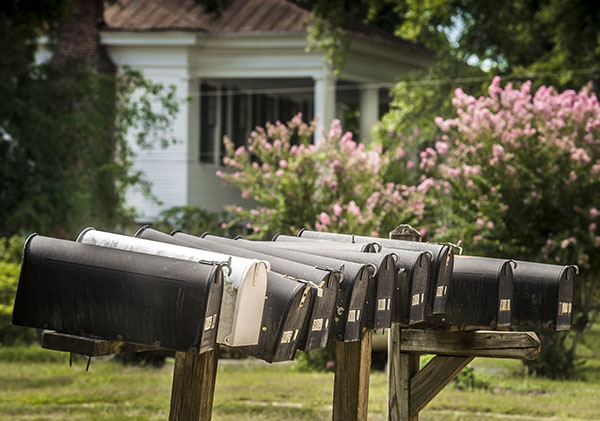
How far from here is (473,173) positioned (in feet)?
43.6

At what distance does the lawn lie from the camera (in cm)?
980

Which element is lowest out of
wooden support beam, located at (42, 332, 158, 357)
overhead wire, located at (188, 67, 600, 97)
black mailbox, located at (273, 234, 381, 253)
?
wooden support beam, located at (42, 332, 158, 357)

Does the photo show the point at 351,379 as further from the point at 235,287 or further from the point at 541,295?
the point at 235,287

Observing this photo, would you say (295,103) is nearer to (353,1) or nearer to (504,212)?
(353,1)

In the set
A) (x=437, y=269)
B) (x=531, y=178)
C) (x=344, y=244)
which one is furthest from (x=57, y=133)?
(x=437, y=269)

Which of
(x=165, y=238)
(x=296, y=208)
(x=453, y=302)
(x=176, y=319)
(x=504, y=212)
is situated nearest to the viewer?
(x=176, y=319)

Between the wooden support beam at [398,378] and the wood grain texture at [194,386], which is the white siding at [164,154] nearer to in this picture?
the wooden support beam at [398,378]

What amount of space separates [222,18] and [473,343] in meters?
17.6

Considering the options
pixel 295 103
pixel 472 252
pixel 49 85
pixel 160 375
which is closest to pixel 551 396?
pixel 472 252

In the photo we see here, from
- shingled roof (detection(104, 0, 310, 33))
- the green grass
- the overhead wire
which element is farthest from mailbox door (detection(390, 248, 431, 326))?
shingled roof (detection(104, 0, 310, 33))

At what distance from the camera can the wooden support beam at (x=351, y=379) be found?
503cm

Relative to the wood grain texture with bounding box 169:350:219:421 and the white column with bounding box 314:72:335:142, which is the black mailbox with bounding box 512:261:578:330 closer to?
the wood grain texture with bounding box 169:350:219:421

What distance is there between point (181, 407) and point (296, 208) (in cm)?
1046

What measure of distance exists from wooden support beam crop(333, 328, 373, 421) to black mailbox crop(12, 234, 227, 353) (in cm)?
141
